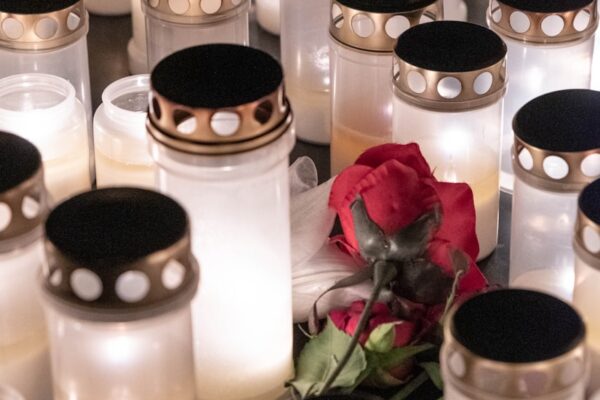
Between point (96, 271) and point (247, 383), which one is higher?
point (96, 271)

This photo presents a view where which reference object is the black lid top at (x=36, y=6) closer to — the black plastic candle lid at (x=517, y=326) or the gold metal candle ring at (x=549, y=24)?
the gold metal candle ring at (x=549, y=24)

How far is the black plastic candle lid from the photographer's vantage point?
581mm

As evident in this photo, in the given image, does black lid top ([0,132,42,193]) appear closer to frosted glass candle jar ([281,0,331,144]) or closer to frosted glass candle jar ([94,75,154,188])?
frosted glass candle jar ([94,75,154,188])

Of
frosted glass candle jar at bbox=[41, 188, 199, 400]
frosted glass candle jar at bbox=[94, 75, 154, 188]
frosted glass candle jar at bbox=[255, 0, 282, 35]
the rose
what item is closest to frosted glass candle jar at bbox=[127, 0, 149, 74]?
frosted glass candle jar at bbox=[255, 0, 282, 35]

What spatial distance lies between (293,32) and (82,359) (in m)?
0.43

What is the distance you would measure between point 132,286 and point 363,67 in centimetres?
33

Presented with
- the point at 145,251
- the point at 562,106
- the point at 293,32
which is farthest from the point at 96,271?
the point at 293,32

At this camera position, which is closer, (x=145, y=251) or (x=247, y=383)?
(x=145, y=251)

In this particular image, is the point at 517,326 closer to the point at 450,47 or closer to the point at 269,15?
the point at 450,47

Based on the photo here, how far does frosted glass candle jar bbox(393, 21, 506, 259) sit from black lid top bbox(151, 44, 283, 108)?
5.5 inches

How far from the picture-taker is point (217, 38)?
2.94 ft

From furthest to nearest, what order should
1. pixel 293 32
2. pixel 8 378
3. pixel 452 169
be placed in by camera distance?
1. pixel 293 32
2. pixel 452 169
3. pixel 8 378

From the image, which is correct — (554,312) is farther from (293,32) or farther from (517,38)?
(293,32)

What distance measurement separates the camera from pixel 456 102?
80 cm
